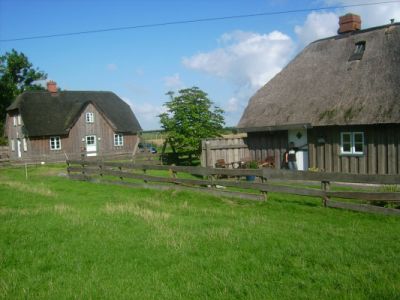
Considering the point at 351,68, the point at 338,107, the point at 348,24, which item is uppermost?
the point at 348,24

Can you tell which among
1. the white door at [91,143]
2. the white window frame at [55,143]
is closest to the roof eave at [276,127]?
the white window frame at [55,143]

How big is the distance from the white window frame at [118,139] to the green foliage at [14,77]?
63.0 feet

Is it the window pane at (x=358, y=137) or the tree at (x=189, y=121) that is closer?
the window pane at (x=358, y=137)

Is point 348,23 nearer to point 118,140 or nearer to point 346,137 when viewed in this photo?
point 346,137

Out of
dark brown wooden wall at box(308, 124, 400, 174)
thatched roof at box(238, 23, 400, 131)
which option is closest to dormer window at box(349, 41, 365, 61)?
thatched roof at box(238, 23, 400, 131)

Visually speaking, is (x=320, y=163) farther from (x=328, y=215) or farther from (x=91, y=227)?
(x=91, y=227)

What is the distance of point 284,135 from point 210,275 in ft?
52.8

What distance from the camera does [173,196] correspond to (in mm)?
14414

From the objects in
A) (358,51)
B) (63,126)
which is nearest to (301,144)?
(358,51)

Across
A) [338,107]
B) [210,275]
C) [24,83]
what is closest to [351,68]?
[338,107]

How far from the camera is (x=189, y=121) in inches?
1152

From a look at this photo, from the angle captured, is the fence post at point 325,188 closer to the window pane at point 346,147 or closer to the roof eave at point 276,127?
the window pane at point 346,147

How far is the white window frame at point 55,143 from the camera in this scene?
1724 inches

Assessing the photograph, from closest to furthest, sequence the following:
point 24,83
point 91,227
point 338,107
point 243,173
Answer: point 91,227, point 243,173, point 338,107, point 24,83
